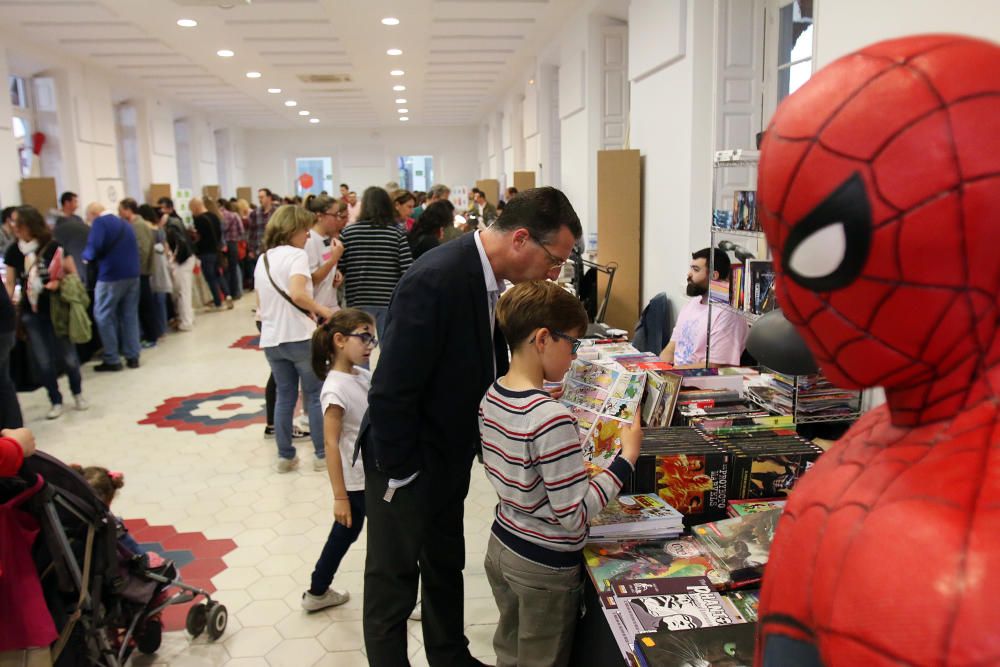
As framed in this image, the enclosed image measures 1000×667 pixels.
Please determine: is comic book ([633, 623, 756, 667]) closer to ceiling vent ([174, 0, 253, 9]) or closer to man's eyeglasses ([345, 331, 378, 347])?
man's eyeglasses ([345, 331, 378, 347])

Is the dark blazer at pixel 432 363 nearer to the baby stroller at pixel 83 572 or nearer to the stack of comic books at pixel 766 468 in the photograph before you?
the stack of comic books at pixel 766 468

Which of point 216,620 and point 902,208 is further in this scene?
point 216,620

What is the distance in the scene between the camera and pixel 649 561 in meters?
1.84

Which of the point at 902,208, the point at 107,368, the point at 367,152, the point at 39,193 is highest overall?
the point at 367,152

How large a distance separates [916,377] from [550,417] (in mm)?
1155

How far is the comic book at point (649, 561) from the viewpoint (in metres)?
1.75

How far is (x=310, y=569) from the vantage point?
10.1 feet

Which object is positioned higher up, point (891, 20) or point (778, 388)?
point (891, 20)

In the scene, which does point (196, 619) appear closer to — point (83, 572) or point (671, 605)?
point (83, 572)

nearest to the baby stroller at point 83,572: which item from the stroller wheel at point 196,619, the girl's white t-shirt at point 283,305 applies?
the stroller wheel at point 196,619

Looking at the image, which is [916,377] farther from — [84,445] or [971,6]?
[84,445]

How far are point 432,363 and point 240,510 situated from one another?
229 cm

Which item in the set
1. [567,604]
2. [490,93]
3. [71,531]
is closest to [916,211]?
[567,604]

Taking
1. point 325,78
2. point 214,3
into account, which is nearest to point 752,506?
point 214,3
